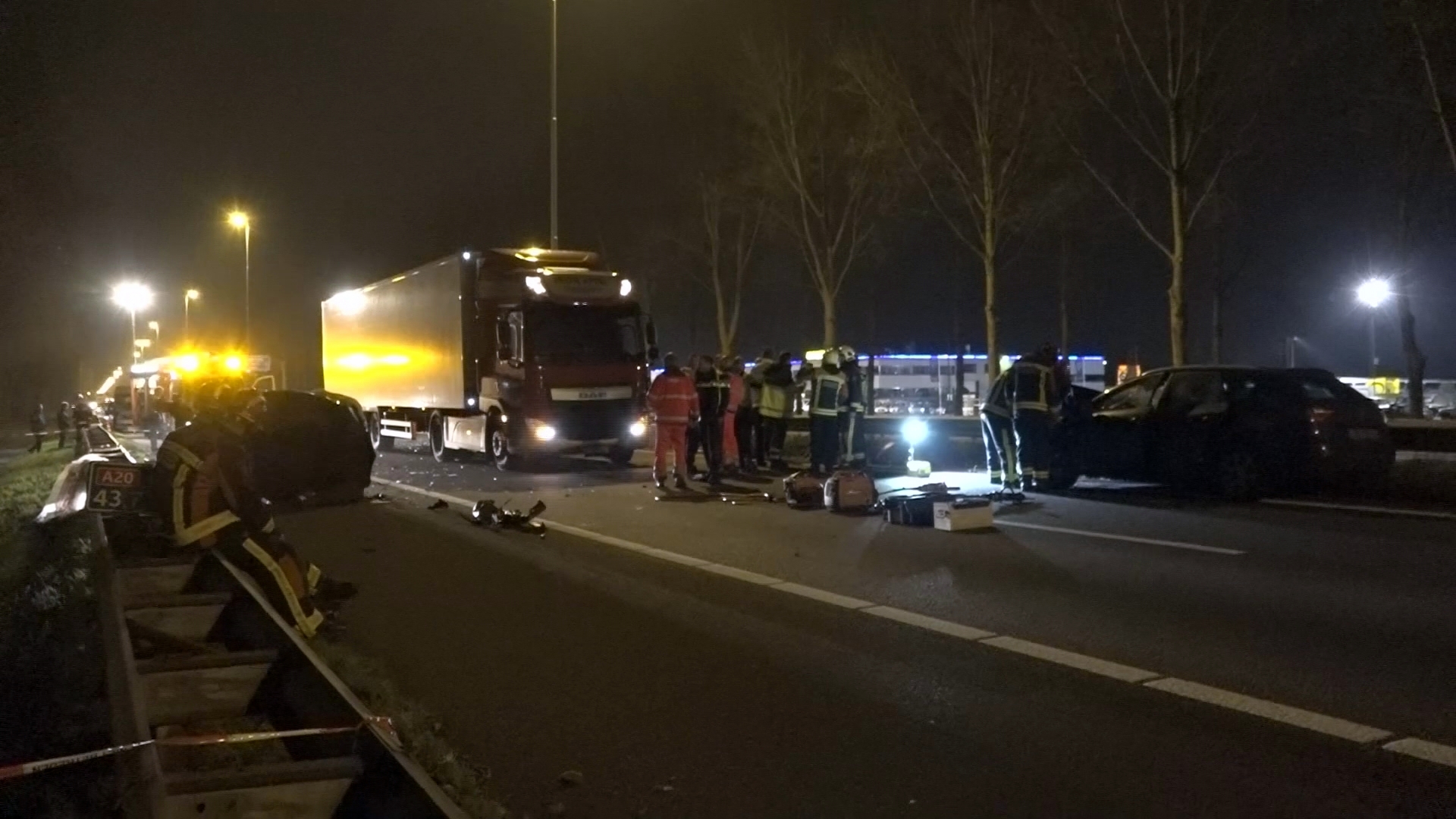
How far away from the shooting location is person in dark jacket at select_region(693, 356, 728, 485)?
688 inches

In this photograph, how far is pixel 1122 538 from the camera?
37.2ft

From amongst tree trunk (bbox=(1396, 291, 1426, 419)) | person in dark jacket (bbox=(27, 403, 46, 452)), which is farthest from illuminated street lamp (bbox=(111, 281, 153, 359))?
tree trunk (bbox=(1396, 291, 1426, 419))

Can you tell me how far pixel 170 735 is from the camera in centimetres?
588

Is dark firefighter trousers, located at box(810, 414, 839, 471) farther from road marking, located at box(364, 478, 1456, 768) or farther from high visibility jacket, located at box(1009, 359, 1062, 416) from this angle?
road marking, located at box(364, 478, 1456, 768)

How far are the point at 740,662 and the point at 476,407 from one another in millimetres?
14861

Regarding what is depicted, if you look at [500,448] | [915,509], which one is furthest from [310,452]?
[915,509]

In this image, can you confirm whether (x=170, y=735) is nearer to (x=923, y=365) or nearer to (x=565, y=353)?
(x=565, y=353)

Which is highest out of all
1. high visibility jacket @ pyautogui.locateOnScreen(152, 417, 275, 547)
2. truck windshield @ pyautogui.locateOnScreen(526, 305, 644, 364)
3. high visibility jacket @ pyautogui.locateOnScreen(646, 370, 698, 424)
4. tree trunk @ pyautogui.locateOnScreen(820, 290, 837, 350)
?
tree trunk @ pyautogui.locateOnScreen(820, 290, 837, 350)

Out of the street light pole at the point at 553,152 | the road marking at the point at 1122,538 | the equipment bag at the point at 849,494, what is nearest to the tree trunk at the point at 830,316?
the street light pole at the point at 553,152

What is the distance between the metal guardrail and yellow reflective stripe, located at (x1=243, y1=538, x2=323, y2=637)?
0.17 m

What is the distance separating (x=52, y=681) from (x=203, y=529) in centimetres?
121

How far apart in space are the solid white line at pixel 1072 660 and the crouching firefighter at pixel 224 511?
428 cm

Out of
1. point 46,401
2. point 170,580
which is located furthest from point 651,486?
point 46,401

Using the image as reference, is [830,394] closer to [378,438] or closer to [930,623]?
[930,623]
